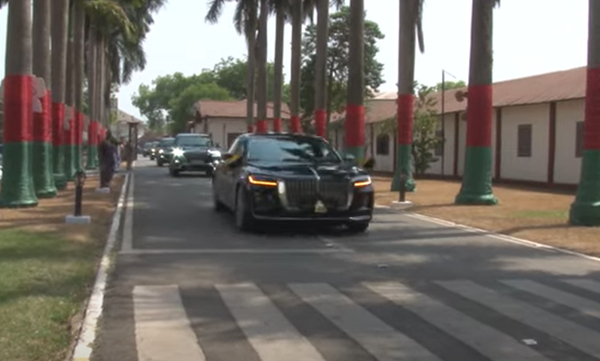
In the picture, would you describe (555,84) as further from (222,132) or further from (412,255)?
(222,132)

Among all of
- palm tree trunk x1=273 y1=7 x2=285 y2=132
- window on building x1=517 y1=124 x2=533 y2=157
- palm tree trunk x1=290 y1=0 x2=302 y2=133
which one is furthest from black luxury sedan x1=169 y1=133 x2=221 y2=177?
window on building x1=517 y1=124 x2=533 y2=157

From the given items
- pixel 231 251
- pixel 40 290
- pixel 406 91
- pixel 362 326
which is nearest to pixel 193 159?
pixel 406 91

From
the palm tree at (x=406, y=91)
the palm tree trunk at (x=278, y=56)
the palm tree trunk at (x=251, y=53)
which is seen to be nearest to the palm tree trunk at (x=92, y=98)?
the palm tree trunk at (x=251, y=53)

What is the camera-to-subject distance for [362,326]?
830 cm

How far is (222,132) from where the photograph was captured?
82562 millimetres

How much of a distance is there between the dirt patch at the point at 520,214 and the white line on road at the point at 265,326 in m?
6.13

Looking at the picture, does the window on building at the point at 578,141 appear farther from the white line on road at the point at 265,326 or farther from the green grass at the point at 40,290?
the white line on road at the point at 265,326

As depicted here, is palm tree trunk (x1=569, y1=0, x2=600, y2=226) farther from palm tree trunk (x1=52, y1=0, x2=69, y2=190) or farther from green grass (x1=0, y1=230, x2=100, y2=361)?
palm tree trunk (x1=52, y1=0, x2=69, y2=190)

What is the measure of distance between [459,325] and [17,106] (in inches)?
519

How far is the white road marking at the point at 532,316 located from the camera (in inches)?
309

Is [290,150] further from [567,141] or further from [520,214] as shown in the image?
[567,141]

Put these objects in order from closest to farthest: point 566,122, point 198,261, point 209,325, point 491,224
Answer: point 209,325 → point 198,261 → point 491,224 → point 566,122

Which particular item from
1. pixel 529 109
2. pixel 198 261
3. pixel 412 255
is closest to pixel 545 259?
pixel 412 255

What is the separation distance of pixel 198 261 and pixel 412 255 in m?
3.01
